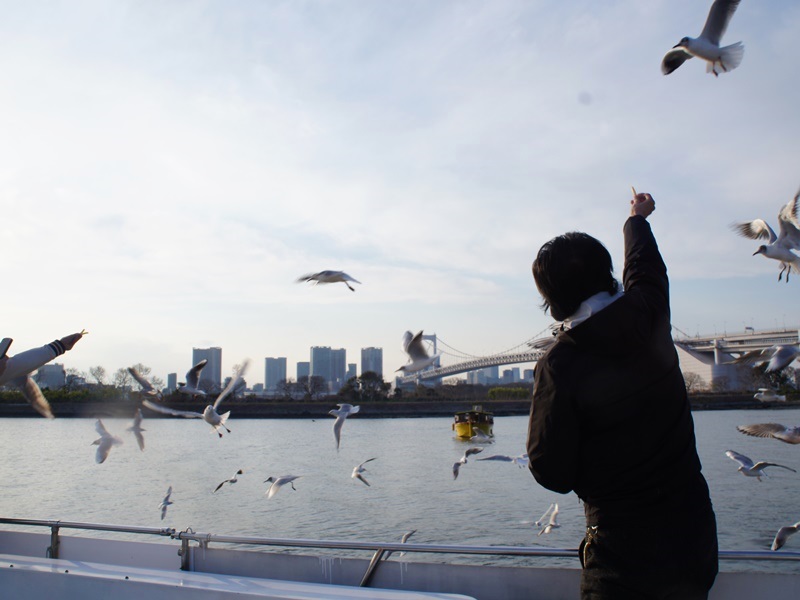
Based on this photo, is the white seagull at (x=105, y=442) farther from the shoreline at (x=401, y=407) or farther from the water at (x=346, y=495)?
the shoreline at (x=401, y=407)

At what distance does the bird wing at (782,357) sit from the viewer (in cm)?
491

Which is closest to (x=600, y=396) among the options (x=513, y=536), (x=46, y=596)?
(x=46, y=596)

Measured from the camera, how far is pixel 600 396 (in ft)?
4.54

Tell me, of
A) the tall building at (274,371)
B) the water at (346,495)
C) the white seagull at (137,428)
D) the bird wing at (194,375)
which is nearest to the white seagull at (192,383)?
the bird wing at (194,375)

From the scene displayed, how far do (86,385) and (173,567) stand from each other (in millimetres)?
19696

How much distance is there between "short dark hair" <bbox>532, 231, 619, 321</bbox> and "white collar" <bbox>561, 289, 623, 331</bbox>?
1.0 inches

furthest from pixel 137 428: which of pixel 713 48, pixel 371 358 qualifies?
pixel 371 358

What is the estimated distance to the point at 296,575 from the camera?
10.1ft

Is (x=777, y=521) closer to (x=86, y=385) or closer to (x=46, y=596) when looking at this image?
(x=46, y=596)

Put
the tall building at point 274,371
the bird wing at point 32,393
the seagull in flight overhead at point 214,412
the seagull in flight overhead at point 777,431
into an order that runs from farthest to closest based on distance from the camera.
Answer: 1. the tall building at point 274,371
2. the seagull in flight overhead at point 214,412
3. the seagull in flight overhead at point 777,431
4. the bird wing at point 32,393

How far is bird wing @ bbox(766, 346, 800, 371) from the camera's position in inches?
193

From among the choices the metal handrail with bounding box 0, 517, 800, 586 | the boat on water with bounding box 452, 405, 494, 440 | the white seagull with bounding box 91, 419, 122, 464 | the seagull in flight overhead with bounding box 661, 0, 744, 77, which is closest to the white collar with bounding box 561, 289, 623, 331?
the metal handrail with bounding box 0, 517, 800, 586

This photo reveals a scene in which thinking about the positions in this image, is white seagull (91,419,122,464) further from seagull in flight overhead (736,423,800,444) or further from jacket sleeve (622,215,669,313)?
jacket sleeve (622,215,669,313)

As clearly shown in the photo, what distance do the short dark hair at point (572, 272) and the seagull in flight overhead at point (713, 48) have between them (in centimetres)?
269
